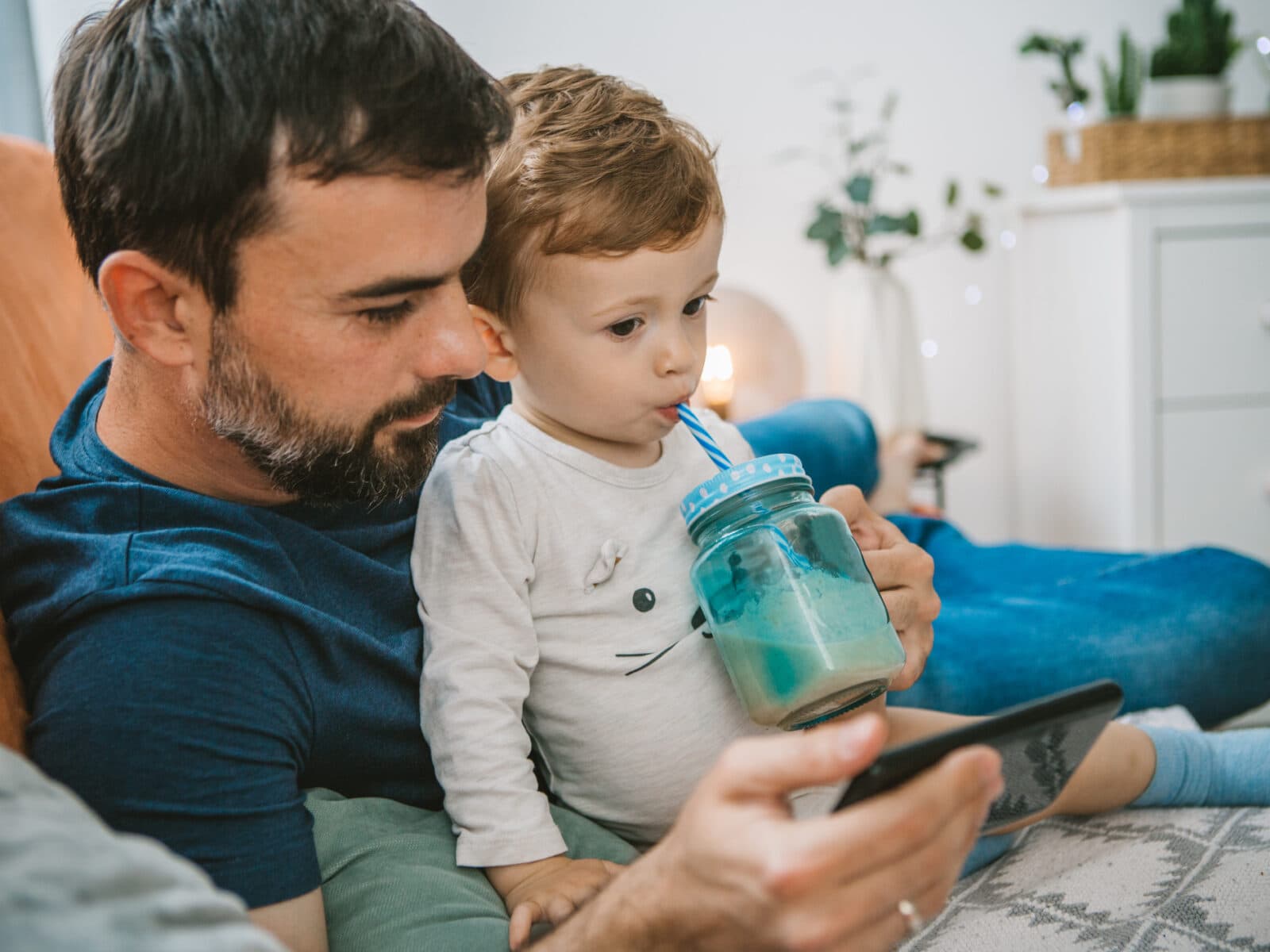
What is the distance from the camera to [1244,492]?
253cm

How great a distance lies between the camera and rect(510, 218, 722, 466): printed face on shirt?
96 centimetres

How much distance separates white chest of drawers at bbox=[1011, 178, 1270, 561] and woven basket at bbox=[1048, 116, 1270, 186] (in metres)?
0.07

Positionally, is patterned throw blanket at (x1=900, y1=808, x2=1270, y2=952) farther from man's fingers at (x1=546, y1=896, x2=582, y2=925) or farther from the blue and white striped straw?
the blue and white striped straw

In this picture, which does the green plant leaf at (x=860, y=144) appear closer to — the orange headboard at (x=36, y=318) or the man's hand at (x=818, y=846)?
the orange headboard at (x=36, y=318)

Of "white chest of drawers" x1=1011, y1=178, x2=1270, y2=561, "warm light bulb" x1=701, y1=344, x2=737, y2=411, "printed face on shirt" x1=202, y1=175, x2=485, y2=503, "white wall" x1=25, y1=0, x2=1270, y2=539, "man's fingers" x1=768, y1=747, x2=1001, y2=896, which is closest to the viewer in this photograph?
"man's fingers" x1=768, y1=747, x2=1001, y2=896

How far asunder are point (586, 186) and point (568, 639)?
37 centimetres

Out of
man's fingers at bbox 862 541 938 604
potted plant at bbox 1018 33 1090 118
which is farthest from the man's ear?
potted plant at bbox 1018 33 1090 118

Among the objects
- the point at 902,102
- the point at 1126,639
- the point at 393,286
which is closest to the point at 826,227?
the point at 902,102

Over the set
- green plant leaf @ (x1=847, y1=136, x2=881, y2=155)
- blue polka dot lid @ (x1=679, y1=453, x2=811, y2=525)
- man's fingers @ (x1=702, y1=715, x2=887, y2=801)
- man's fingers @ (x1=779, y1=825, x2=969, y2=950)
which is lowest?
man's fingers @ (x1=779, y1=825, x2=969, y2=950)

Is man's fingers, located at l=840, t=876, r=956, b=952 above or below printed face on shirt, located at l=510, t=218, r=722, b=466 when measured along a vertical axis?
below

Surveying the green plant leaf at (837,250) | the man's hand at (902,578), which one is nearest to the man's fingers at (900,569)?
the man's hand at (902,578)

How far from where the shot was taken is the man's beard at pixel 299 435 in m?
0.94

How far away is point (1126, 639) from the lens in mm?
1472

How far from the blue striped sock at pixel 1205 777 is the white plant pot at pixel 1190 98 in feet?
5.83
